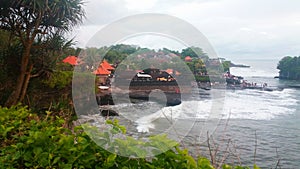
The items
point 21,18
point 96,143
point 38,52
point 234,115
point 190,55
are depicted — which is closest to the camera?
point 96,143

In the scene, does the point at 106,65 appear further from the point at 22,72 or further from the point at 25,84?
the point at 25,84

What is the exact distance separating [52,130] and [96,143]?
0.86ft

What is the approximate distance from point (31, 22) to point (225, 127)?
4.40 meters

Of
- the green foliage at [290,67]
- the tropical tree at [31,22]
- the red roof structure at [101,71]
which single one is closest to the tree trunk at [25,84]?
the tropical tree at [31,22]

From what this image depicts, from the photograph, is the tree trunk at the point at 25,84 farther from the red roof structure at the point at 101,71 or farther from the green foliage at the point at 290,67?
the green foliage at the point at 290,67

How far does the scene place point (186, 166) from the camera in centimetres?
107

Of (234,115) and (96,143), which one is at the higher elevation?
(96,143)

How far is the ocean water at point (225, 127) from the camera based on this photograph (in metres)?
1.74

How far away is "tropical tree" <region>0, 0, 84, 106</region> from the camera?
16.1 ft

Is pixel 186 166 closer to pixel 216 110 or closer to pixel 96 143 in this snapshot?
pixel 96 143

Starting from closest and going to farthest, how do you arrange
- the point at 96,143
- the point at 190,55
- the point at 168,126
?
the point at 96,143, the point at 168,126, the point at 190,55

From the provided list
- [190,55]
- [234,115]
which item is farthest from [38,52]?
[234,115]

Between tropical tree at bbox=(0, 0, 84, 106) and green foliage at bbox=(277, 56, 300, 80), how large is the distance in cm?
5000

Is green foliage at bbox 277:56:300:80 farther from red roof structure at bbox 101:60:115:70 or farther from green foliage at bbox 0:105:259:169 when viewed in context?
green foliage at bbox 0:105:259:169
